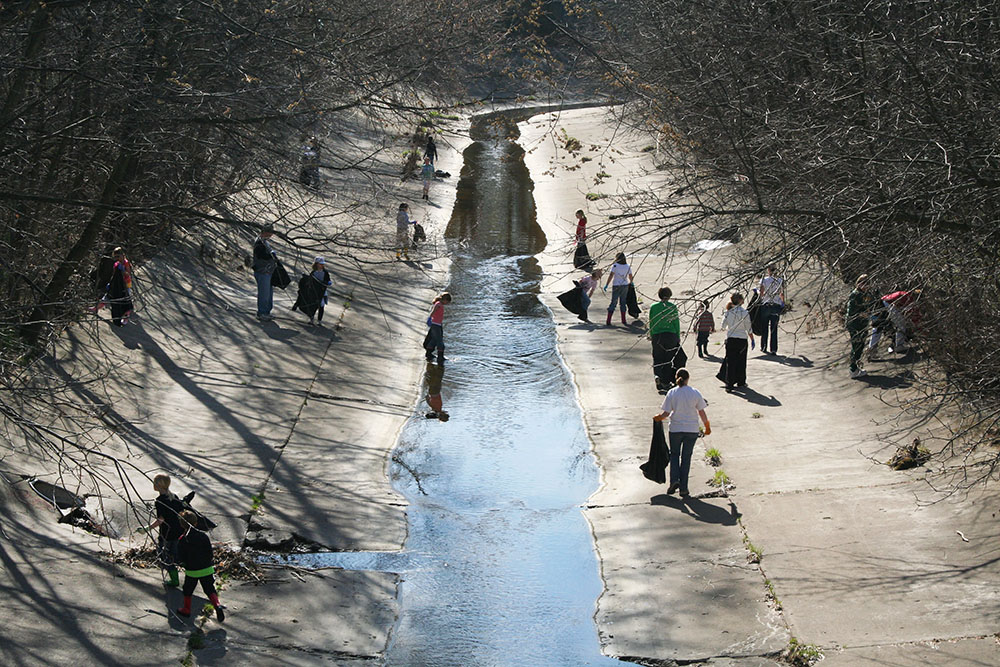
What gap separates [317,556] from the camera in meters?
11.7

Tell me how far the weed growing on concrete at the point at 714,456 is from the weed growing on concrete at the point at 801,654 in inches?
181

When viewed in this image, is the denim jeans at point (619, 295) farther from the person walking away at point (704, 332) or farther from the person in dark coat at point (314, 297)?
the person in dark coat at point (314, 297)

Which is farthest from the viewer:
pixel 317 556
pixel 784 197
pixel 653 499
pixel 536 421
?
pixel 536 421

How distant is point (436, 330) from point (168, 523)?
976 cm

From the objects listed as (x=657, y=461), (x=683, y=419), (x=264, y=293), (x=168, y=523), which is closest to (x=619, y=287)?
(x=264, y=293)

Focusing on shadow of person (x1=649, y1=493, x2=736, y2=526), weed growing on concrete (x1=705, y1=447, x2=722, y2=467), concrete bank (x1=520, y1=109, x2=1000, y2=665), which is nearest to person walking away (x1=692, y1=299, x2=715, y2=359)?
concrete bank (x1=520, y1=109, x2=1000, y2=665)

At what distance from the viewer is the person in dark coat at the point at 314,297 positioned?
800 inches

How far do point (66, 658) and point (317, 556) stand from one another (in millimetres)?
3185

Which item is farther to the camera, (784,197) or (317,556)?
(317,556)

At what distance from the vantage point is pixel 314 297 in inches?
812

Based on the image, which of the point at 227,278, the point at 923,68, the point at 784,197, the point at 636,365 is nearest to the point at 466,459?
the point at 636,365

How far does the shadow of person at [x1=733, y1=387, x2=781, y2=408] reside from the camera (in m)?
16.3

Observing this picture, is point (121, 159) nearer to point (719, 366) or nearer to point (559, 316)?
point (719, 366)

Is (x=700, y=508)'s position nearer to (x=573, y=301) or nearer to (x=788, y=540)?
(x=788, y=540)
